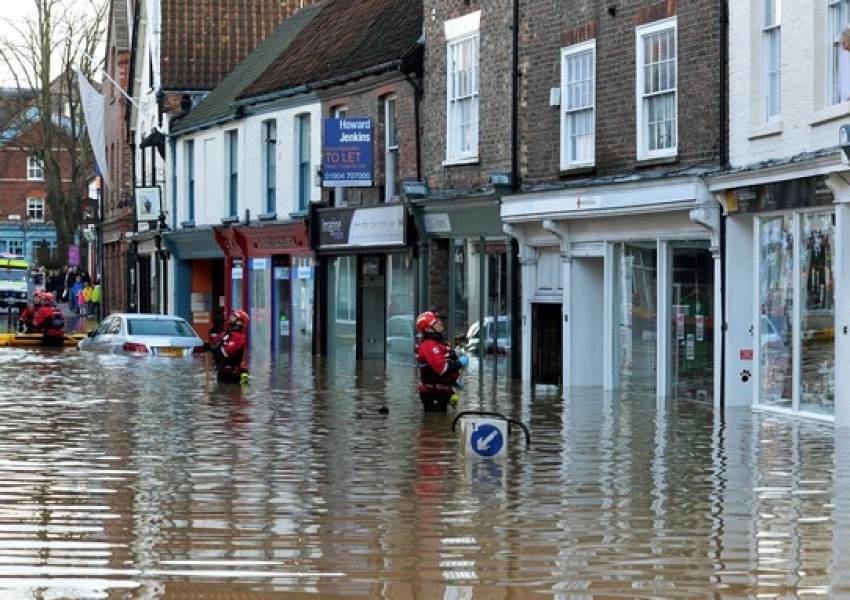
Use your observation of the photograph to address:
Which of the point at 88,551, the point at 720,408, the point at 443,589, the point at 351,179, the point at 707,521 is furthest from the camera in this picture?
the point at 351,179

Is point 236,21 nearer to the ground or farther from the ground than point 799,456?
farther from the ground

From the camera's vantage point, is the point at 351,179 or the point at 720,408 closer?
the point at 720,408

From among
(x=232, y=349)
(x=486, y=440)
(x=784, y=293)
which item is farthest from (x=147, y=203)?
(x=486, y=440)

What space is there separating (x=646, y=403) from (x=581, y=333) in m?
4.47

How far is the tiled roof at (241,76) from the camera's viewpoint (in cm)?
5009

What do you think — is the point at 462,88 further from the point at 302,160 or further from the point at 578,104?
the point at 302,160

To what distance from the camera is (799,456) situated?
18.5 m

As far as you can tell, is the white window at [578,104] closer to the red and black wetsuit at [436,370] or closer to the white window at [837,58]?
the white window at [837,58]

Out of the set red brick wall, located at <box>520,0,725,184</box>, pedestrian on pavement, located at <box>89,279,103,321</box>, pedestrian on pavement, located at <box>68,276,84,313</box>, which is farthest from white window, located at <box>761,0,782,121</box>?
pedestrian on pavement, located at <box>68,276,84,313</box>

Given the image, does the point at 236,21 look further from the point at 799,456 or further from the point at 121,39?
the point at 799,456

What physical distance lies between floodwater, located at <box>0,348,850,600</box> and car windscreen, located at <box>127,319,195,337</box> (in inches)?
546

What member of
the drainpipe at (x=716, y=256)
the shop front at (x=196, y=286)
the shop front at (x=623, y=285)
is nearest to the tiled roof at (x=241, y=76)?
the shop front at (x=196, y=286)

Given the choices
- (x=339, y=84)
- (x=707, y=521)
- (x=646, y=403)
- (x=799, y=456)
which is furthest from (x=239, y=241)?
(x=707, y=521)

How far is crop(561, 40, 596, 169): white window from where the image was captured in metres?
30.0
